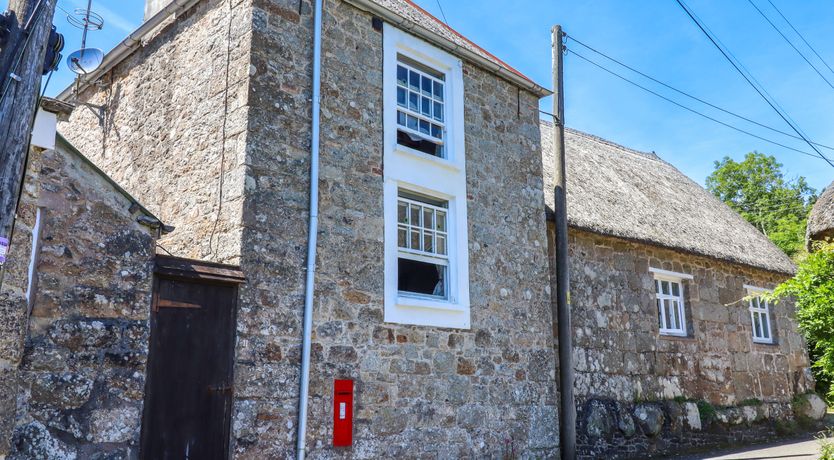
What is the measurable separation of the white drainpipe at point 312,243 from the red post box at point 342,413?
368 mm

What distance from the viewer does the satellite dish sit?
9422mm

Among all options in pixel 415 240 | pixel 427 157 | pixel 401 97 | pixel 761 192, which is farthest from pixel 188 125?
pixel 761 192

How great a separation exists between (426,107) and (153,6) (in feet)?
14.3

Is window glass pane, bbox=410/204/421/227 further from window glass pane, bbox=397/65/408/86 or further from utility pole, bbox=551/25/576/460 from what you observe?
utility pole, bbox=551/25/576/460

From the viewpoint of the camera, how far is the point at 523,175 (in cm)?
1088

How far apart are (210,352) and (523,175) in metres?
5.57

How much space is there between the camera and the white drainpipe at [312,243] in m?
7.53

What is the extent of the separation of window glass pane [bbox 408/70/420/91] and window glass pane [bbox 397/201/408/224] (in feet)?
5.46

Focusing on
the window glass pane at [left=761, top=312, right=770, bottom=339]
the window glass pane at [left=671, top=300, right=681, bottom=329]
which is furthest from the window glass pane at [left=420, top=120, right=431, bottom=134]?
the window glass pane at [left=761, top=312, right=770, bottom=339]

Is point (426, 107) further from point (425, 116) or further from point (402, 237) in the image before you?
point (402, 237)

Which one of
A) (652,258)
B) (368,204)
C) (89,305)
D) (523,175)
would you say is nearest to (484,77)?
(523,175)

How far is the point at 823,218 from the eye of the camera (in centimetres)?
799

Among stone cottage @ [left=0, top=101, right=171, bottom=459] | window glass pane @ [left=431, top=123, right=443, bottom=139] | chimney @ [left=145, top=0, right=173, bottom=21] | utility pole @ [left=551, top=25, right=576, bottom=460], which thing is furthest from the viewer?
chimney @ [left=145, top=0, right=173, bottom=21]

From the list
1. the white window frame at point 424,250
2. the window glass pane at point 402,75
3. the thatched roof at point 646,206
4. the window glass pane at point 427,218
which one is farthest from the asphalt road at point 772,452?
the window glass pane at point 402,75
